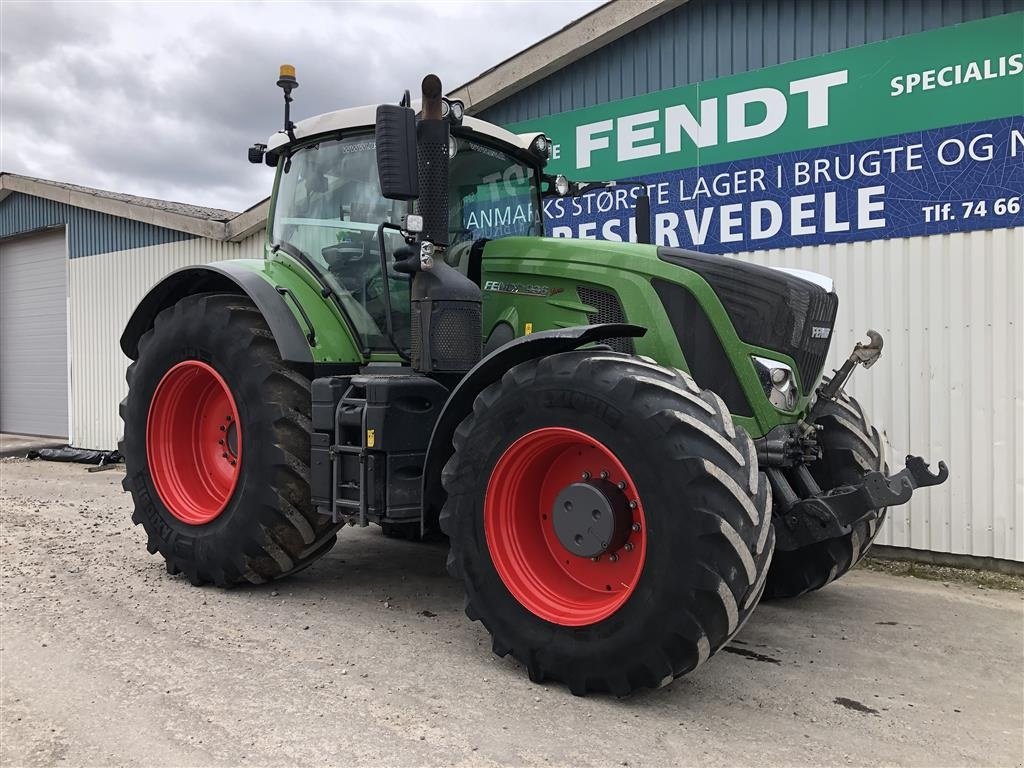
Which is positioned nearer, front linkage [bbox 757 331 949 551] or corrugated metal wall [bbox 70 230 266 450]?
front linkage [bbox 757 331 949 551]

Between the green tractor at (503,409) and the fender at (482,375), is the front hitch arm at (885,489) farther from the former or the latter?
the fender at (482,375)

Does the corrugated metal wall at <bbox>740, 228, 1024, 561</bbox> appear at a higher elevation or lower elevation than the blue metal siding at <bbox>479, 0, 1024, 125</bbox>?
lower

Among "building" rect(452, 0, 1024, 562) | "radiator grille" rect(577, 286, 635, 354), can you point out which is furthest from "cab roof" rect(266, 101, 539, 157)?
"building" rect(452, 0, 1024, 562)

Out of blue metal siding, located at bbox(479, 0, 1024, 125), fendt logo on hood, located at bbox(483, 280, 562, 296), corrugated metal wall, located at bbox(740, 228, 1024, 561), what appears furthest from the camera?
blue metal siding, located at bbox(479, 0, 1024, 125)

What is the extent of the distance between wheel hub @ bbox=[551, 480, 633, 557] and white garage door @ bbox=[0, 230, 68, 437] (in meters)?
12.9

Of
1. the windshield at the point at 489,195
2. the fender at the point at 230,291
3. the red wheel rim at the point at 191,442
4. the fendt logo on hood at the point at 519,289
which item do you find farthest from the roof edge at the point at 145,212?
the fendt logo on hood at the point at 519,289

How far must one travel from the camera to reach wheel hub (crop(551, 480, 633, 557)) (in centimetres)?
344

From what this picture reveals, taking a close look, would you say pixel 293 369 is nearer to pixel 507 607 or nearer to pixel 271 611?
pixel 271 611

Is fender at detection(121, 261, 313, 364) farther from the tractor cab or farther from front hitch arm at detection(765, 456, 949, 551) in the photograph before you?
front hitch arm at detection(765, 456, 949, 551)

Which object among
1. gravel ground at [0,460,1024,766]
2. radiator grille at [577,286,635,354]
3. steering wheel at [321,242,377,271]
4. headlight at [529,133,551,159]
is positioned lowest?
gravel ground at [0,460,1024,766]

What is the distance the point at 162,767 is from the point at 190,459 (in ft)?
9.56

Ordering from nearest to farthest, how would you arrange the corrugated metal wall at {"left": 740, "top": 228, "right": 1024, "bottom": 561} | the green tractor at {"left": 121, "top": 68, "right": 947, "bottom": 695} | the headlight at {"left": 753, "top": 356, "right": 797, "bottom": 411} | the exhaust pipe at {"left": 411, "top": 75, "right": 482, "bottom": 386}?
1. the green tractor at {"left": 121, "top": 68, "right": 947, "bottom": 695}
2. the headlight at {"left": 753, "top": 356, "right": 797, "bottom": 411}
3. the exhaust pipe at {"left": 411, "top": 75, "right": 482, "bottom": 386}
4. the corrugated metal wall at {"left": 740, "top": 228, "right": 1024, "bottom": 561}

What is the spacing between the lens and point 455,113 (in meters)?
4.04

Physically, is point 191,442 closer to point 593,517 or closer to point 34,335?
point 593,517
